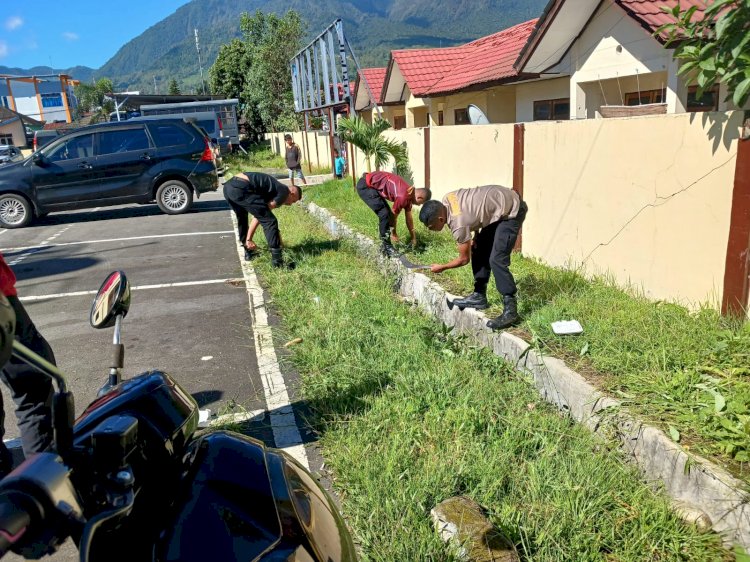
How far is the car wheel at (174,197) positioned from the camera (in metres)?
12.8

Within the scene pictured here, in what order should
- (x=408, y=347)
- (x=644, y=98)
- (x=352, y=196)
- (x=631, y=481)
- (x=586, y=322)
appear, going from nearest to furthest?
(x=631, y=481)
(x=586, y=322)
(x=408, y=347)
(x=644, y=98)
(x=352, y=196)

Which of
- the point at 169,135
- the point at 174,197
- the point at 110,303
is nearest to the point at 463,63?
the point at 169,135

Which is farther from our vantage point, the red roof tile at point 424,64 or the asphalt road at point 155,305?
the red roof tile at point 424,64

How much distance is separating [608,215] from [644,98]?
6.42m

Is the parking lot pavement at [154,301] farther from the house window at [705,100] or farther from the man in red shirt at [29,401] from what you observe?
the house window at [705,100]

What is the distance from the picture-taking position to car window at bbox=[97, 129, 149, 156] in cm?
1224

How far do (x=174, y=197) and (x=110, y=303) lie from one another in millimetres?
11872

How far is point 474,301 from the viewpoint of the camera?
4.89 meters

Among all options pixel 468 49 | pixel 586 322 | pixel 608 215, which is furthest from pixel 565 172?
pixel 468 49

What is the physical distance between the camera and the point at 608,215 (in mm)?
5324

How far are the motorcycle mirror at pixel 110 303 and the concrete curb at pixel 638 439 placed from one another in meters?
2.49

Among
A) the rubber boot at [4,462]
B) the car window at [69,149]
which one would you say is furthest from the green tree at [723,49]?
the car window at [69,149]

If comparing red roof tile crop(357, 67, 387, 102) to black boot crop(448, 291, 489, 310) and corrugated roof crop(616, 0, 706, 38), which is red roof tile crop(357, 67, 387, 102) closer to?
corrugated roof crop(616, 0, 706, 38)

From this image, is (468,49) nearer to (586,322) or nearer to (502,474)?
(586,322)
